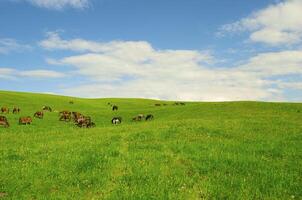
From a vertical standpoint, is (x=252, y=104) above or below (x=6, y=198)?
above

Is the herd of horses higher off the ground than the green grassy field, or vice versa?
the herd of horses

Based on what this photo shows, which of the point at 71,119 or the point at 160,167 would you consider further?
the point at 71,119

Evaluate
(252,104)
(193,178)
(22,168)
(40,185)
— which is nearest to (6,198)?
(40,185)

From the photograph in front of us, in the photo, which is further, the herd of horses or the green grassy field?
the herd of horses

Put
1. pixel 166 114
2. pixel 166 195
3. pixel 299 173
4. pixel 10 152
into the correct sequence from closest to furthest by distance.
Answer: pixel 166 195
pixel 299 173
pixel 10 152
pixel 166 114

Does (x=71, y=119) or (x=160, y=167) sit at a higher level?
(x=71, y=119)

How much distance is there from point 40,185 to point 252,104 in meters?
48.6

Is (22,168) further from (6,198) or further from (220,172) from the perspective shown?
(220,172)

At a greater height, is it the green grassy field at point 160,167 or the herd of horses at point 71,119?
the herd of horses at point 71,119

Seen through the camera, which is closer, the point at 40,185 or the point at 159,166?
the point at 40,185

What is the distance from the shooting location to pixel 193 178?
57.2 feet

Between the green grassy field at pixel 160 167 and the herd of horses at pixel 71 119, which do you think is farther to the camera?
the herd of horses at pixel 71 119

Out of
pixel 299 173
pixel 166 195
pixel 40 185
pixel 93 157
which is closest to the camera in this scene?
pixel 166 195

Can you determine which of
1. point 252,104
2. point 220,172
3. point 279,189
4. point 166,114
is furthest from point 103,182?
point 252,104
